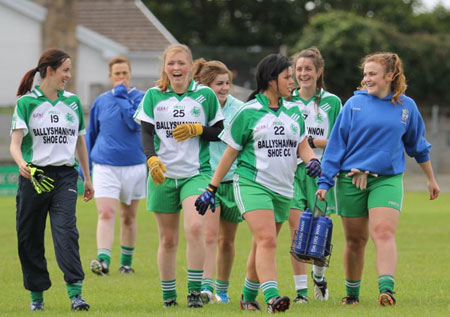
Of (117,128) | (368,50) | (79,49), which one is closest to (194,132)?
(117,128)

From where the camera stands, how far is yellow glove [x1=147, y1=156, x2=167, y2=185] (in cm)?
848

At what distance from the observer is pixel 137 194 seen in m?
12.4

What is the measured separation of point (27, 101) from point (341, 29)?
101ft

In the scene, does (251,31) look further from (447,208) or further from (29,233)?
(29,233)

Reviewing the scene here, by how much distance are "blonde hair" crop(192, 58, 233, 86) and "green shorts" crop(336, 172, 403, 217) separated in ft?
5.93

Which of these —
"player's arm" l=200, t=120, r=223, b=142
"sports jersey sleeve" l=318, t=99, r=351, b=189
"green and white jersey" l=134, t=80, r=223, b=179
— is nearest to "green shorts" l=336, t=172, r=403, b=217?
"sports jersey sleeve" l=318, t=99, r=351, b=189

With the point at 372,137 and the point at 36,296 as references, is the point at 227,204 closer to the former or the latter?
the point at 372,137

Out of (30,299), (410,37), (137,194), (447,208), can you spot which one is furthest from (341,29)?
(30,299)

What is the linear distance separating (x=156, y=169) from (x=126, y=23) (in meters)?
33.9

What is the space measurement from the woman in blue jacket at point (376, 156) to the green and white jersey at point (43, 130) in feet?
7.47

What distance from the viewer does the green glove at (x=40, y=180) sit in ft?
27.8

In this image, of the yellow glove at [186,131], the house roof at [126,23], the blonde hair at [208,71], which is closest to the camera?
the yellow glove at [186,131]

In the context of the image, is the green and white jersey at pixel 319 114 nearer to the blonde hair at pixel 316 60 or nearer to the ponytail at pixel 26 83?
the blonde hair at pixel 316 60

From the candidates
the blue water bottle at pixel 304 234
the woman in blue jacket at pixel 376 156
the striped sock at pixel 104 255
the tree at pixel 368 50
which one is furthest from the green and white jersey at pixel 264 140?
the tree at pixel 368 50
